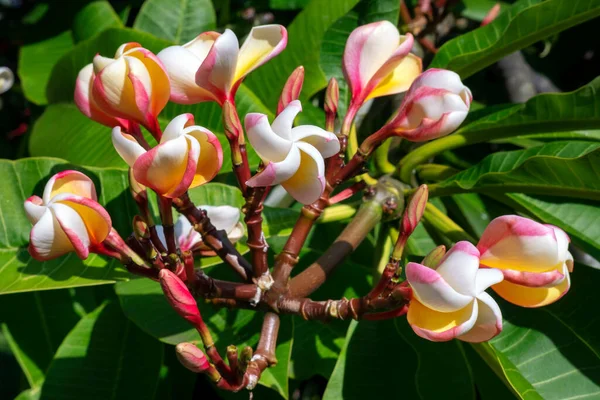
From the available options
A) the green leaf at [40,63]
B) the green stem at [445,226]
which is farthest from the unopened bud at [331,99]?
the green leaf at [40,63]

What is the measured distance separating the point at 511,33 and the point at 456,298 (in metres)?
0.62

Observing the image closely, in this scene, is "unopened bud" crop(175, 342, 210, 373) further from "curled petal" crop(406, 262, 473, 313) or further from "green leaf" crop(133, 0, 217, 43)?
"green leaf" crop(133, 0, 217, 43)

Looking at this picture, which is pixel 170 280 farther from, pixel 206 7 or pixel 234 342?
pixel 206 7

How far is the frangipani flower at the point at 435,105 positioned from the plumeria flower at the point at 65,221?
0.39 meters

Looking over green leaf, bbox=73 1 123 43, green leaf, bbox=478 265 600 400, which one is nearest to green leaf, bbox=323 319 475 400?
green leaf, bbox=478 265 600 400

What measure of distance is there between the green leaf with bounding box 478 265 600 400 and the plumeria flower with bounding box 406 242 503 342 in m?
0.26

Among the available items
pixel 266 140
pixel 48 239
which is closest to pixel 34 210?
pixel 48 239

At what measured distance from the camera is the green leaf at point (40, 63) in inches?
64.8

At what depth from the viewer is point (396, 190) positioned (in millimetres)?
1162

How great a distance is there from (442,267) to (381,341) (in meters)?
0.45

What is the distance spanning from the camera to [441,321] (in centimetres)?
69

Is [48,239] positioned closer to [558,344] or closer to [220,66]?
[220,66]

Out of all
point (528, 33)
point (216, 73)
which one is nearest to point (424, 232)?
point (528, 33)

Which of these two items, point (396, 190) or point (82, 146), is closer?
point (396, 190)
